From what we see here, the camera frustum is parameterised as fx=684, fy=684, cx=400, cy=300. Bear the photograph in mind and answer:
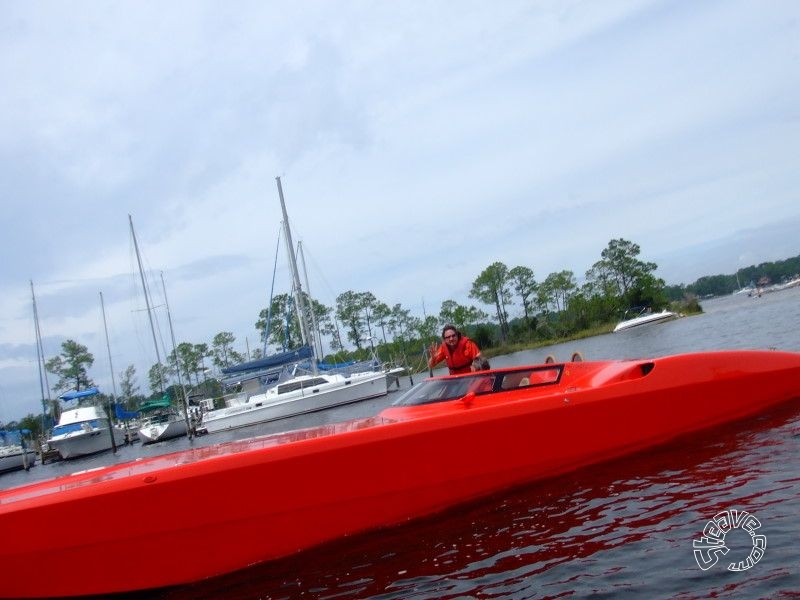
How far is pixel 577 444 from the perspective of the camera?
7.37 m

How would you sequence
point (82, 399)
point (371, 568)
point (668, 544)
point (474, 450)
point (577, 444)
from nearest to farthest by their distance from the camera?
point (668, 544) < point (371, 568) < point (474, 450) < point (577, 444) < point (82, 399)

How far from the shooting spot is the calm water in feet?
15.6

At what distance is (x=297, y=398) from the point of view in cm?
3061

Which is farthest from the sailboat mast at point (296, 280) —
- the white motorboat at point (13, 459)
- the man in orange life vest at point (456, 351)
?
the man in orange life vest at point (456, 351)

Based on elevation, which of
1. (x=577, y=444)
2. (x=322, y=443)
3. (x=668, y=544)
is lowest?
(x=668, y=544)

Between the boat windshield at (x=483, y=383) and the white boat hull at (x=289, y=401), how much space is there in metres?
22.9

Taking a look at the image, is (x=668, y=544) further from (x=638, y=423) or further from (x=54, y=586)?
(x=54, y=586)

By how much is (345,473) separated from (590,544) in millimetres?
2186

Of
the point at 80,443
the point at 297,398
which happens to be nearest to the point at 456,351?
the point at 297,398

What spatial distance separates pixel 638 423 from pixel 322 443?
12.2ft

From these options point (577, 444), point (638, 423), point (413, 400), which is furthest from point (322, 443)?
point (638, 423)

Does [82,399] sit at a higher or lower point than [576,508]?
higher

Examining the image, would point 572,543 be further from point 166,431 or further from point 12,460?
point 12,460

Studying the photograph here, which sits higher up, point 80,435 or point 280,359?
point 280,359
